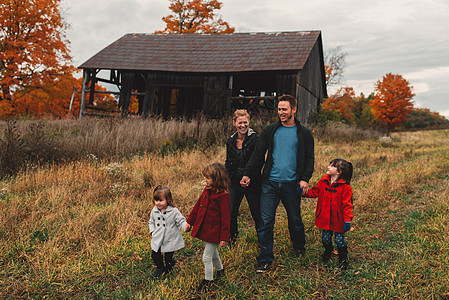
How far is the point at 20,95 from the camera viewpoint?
19.1 m

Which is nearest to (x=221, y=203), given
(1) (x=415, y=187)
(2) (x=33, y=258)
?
→ (2) (x=33, y=258)

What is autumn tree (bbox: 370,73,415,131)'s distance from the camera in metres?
36.6

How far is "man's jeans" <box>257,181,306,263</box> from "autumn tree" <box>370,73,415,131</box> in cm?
3784

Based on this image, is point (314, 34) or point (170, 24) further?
point (170, 24)

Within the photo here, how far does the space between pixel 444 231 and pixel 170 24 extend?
2734 centimetres

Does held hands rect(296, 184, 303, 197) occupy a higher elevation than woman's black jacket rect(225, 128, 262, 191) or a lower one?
lower

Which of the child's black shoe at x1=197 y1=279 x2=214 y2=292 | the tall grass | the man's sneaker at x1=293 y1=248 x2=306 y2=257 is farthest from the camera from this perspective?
the tall grass

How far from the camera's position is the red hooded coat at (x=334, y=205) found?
3172 mm

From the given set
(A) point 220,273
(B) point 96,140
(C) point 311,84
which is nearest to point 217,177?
(A) point 220,273

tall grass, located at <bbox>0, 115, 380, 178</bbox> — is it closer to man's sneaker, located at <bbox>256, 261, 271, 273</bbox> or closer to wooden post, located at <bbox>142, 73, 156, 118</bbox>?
man's sneaker, located at <bbox>256, 261, 271, 273</bbox>

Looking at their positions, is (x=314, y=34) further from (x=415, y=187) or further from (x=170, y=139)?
(x=415, y=187)

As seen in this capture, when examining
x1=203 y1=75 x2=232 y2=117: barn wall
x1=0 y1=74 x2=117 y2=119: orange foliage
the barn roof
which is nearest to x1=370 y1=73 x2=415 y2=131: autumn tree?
the barn roof

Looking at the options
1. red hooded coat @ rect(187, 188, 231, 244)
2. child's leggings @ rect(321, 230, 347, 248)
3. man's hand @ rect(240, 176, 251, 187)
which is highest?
man's hand @ rect(240, 176, 251, 187)

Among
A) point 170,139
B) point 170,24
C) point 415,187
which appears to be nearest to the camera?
point 415,187
